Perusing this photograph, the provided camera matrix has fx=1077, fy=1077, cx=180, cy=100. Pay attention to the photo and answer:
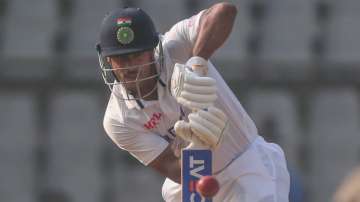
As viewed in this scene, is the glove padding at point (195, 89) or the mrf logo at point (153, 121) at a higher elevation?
the glove padding at point (195, 89)

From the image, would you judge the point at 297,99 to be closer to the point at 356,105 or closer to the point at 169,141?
the point at 356,105

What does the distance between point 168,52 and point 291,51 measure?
287 inches

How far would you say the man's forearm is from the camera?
13.1 ft

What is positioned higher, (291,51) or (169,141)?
(169,141)

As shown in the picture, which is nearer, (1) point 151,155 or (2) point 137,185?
(1) point 151,155

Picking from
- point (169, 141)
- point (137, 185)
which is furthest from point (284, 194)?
point (137, 185)

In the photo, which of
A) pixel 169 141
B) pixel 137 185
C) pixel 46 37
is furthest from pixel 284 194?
pixel 46 37

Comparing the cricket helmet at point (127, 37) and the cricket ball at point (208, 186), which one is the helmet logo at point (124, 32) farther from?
the cricket ball at point (208, 186)

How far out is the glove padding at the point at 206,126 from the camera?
12.2ft

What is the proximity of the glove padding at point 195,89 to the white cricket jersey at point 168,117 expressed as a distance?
0.60 meters

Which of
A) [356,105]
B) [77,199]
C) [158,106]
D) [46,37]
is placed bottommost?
[77,199]

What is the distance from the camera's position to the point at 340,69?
11367 mm

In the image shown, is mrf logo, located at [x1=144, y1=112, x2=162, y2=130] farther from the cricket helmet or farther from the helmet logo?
the helmet logo

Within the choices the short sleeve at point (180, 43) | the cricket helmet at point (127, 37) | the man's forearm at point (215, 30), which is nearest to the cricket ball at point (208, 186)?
the man's forearm at point (215, 30)
